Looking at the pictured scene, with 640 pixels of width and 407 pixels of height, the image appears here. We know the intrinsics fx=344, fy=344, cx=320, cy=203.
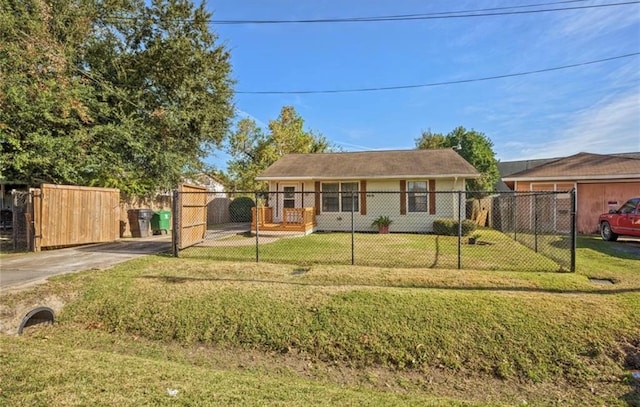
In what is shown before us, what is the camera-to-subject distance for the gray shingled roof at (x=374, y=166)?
15.1 metres

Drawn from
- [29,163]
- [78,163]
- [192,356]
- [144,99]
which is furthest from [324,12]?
[192,356]

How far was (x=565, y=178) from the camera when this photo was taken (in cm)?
1511

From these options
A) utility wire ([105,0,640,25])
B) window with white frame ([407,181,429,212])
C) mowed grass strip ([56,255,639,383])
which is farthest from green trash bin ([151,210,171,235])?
window with white frame ([407,181,429,212])

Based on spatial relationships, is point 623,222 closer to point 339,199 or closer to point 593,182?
point 593,182

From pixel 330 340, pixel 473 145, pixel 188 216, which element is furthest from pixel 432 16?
pixel 473 145

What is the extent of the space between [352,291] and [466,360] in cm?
200

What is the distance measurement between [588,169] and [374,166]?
30.9 feet

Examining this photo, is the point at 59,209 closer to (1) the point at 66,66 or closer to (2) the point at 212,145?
(1) the point at 66,66

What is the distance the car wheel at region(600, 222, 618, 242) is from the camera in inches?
481

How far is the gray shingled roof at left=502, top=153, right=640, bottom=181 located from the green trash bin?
16.0 meters

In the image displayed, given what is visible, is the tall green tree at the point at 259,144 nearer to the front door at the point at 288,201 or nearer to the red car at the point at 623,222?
the front door at the point at 288,201

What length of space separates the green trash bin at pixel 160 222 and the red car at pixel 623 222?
17381mm

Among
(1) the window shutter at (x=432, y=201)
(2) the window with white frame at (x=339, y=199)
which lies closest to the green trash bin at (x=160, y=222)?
(2) the window with white frame at (x=339, y=199)

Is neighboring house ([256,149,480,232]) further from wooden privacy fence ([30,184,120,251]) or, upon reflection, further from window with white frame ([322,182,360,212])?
wooden privacy fence ([30,184,120,251])
